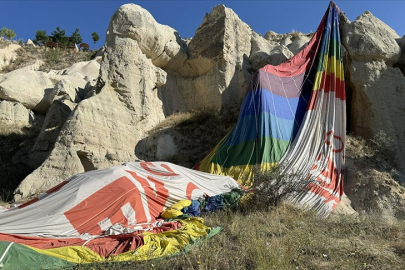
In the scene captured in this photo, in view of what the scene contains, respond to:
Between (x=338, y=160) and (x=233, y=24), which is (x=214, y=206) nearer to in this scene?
(x=338, y=160)

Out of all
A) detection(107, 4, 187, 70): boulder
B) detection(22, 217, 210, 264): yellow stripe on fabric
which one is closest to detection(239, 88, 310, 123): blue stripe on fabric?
detection(107, 4, 187, 70): boulder

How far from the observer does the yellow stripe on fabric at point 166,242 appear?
12.7 ft

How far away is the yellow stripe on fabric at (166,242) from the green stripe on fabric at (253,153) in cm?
339

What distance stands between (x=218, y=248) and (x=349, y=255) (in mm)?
1421

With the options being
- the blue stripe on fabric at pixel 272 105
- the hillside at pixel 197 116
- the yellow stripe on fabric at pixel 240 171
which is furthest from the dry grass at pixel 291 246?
the blue stripe on fabric at pixel 272 105

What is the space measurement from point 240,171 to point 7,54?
69.6 feet

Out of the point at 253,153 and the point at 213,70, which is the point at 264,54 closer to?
the point at 213,70

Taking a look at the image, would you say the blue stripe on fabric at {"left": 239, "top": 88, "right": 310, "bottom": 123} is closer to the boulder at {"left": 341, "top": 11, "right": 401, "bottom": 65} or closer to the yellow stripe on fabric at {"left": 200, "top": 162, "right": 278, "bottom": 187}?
the yellow stripe on fabric at {"left": 200, "top": 162, "right": 278, "bottom": 187}

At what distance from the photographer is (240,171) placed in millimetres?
8070

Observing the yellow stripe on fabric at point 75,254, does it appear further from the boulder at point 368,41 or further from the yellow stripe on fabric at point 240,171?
the boulder at point 368,41

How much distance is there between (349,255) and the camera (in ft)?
13.1

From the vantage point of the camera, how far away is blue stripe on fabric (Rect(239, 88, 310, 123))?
29.4ft

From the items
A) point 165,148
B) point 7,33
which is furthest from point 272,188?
point 7,33

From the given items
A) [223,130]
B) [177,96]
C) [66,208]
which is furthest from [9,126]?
[66,208]
